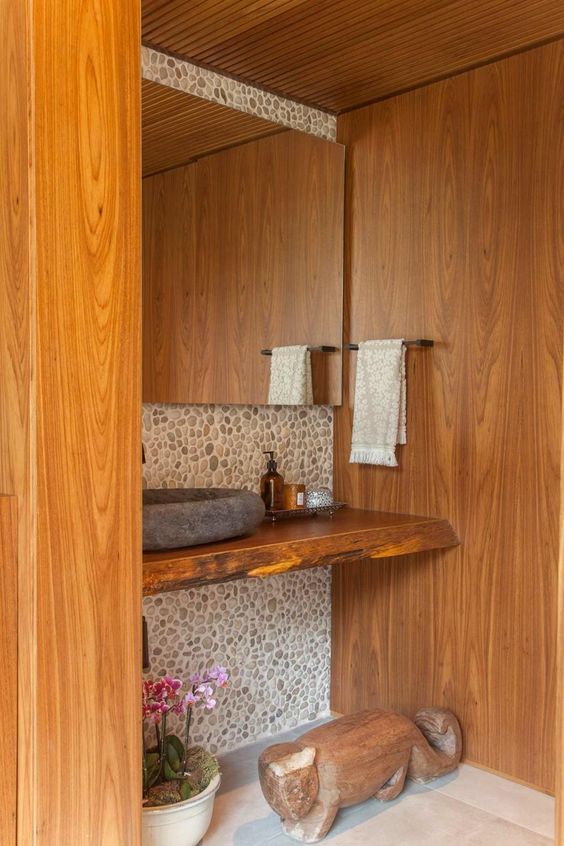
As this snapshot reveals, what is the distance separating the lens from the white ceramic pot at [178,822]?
226 centimetres

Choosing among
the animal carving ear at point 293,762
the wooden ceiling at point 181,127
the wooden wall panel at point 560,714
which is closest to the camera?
the wooden wall panel at point 560,714

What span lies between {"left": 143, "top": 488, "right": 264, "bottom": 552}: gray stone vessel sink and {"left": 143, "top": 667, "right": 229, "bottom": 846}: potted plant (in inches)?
19.5

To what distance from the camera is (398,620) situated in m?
3.21

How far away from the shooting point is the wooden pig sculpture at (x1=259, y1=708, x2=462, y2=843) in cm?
246

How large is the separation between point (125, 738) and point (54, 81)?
1.37 metres

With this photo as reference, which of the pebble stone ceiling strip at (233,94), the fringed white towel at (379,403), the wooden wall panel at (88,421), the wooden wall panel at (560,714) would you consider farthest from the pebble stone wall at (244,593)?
the wooden wall panel at (560,714)

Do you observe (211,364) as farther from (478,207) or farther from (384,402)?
(478,207)

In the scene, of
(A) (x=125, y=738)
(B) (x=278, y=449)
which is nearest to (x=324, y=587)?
(B) (x=278, y=449)

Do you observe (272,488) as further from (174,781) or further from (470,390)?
(174,781)

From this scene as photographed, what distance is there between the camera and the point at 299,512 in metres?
3.04

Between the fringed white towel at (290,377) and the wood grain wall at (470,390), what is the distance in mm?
234

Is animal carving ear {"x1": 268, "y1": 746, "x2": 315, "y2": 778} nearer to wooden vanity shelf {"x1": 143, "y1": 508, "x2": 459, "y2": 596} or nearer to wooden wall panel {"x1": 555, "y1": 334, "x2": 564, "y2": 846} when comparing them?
wooden vanity shelf {"x1": 143, "y1": 508, "x2": 459, "y2": 596}

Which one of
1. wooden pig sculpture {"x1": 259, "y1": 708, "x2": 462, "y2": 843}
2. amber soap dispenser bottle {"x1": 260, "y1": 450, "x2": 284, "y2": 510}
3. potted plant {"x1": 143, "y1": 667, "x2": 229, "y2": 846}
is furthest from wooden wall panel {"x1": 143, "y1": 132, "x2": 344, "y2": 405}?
wooden pig sculpture {"x1": 259, "y1": 708, "x2": 462, "y2": 843}

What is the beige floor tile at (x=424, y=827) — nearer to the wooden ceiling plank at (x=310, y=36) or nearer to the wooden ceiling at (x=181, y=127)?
the wooden ceiling at (x=181, y=127)
